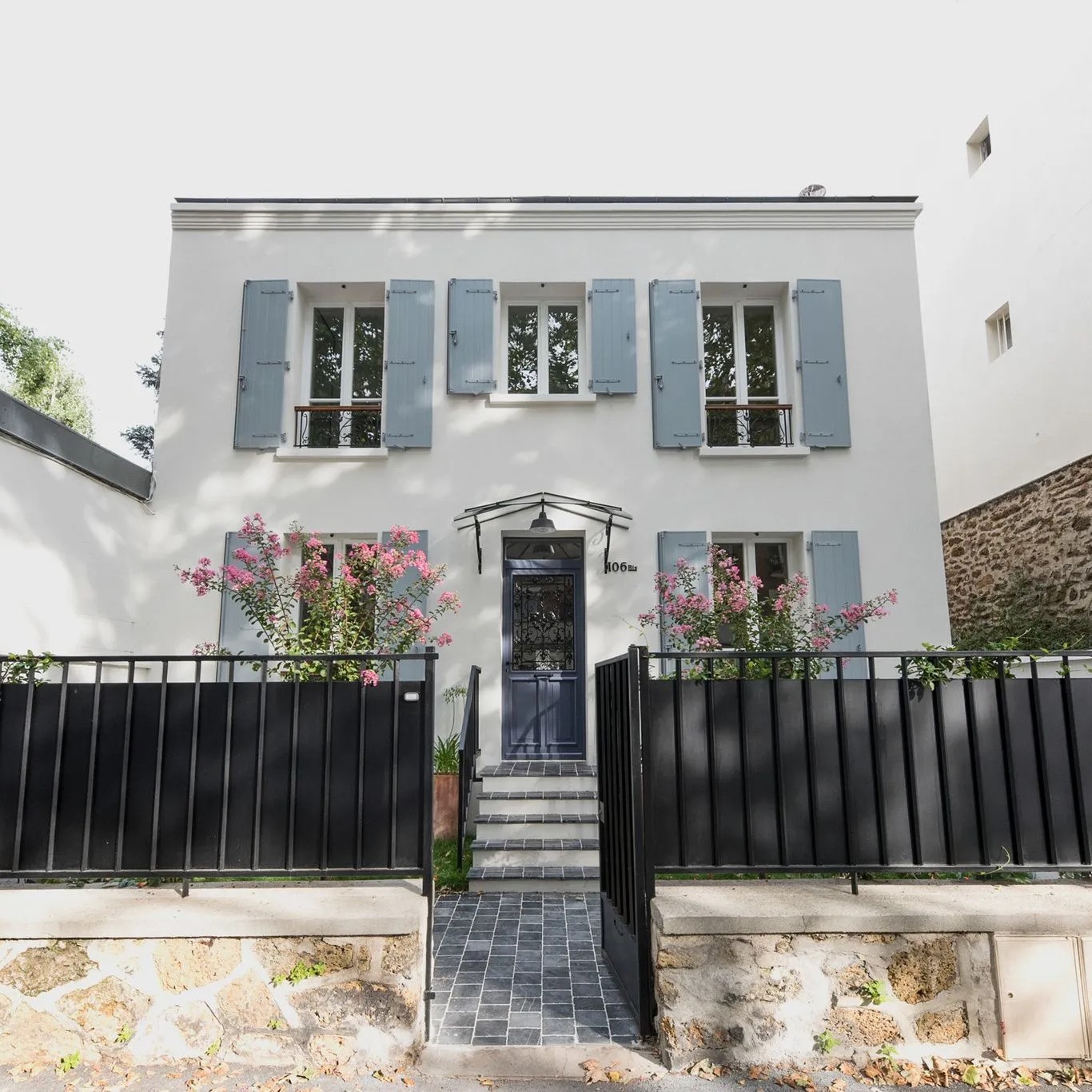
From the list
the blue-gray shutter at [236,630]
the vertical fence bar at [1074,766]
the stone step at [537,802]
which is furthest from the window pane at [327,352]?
the vertical fence bar at [1074,766]

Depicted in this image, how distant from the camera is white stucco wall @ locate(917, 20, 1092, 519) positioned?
309 inches

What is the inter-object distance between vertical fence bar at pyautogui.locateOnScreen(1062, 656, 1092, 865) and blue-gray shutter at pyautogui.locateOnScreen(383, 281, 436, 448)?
18.9 ft

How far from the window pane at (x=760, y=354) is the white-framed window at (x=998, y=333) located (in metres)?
3.31

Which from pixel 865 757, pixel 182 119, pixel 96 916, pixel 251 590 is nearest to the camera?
pixel 96 916

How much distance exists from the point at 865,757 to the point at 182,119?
950cm

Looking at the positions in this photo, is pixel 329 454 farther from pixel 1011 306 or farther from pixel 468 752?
pixel 1011 306

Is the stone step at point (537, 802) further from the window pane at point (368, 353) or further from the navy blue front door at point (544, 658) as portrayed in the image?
the window pane at point (368, 353)

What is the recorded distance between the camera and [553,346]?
8.06 m

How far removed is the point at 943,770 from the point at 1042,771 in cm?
39

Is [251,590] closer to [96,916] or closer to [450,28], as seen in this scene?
[96,916]

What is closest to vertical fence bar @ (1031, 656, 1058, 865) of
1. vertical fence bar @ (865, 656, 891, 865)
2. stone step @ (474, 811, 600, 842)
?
vertical fence bar @ (865, 656, 891, 865)

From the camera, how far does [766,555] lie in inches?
302

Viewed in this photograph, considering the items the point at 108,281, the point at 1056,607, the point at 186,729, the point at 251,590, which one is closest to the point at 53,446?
the point at 251,590

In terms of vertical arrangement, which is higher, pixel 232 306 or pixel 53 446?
pixel 232 306
